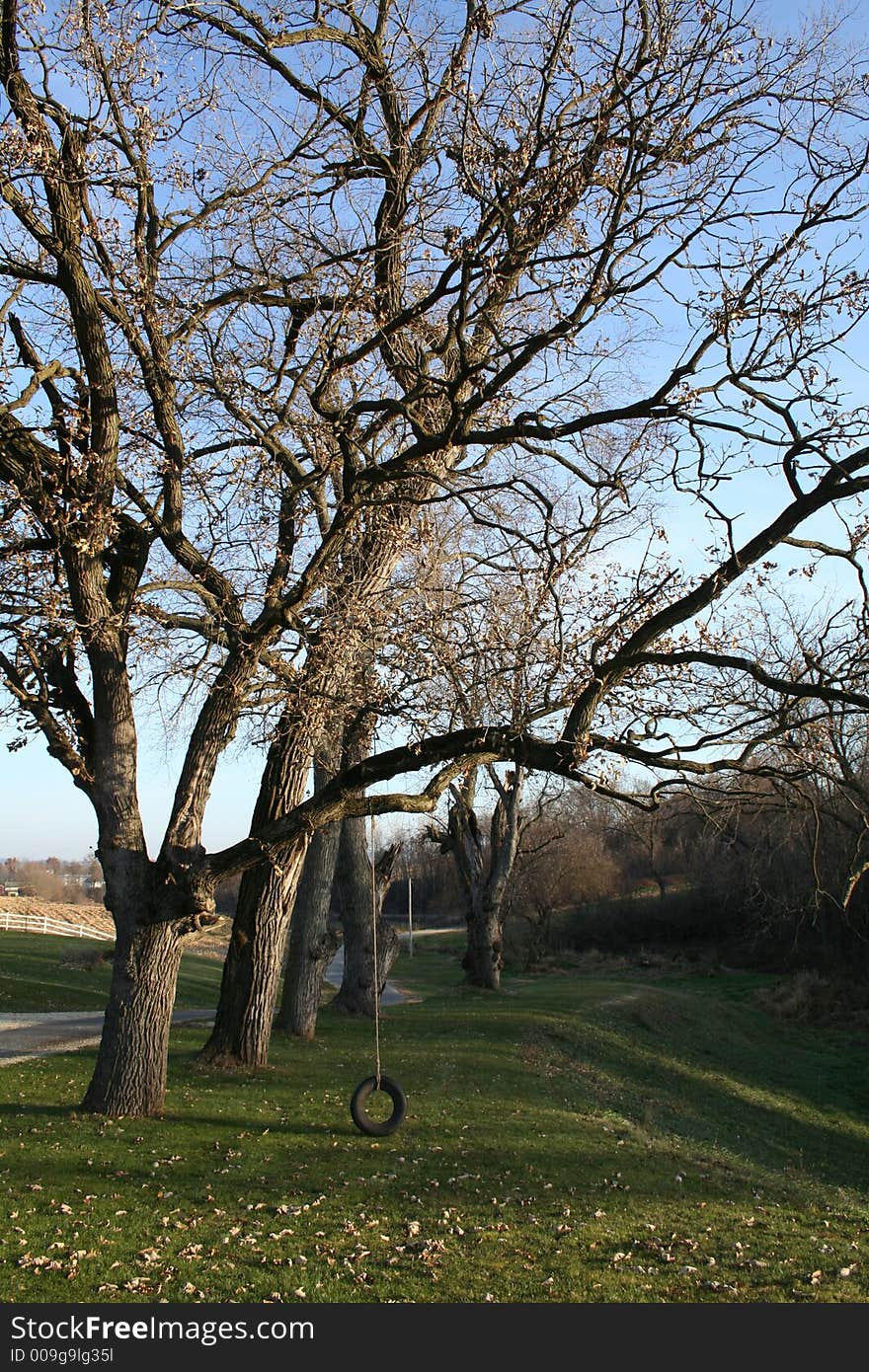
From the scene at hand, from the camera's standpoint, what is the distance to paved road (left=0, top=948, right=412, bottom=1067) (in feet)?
48.9

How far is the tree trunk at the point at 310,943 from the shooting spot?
1630 cm

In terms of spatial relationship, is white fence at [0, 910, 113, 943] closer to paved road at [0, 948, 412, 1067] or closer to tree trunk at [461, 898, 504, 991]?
tree trunk at [461, 898, 504, 991]

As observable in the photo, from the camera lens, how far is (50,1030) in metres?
17.6

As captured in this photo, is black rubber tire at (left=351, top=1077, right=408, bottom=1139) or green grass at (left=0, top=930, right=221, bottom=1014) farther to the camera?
green grass at (left=0, top=930, right=221, bottom=1014)

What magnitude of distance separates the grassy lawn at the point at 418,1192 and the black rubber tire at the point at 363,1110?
0.60 feet

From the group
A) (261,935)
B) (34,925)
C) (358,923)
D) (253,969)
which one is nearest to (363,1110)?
(261,935)

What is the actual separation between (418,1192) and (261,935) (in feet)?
15.4

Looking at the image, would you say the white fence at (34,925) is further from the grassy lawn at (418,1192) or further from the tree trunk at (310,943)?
the grassy lawn at (418,1192)

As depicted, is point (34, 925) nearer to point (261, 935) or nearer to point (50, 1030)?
point (50, 1030)

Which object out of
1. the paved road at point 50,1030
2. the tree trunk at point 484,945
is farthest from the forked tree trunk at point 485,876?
the paved road at point 50,1030

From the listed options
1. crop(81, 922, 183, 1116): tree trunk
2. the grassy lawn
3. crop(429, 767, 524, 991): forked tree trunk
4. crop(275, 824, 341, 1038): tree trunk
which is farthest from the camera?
crop(429, 767, 524, 991): forked tree trunk

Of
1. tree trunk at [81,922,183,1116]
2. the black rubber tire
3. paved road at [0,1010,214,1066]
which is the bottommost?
paved road at [0,1010,214,1066]

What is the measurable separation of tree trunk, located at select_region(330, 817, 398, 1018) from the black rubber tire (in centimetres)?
969

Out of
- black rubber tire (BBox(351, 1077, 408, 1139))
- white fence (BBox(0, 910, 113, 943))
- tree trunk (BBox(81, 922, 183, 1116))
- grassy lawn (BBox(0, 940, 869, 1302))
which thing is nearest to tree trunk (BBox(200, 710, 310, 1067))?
grassy lawn (BBox(0, 940, 869, 1302))
